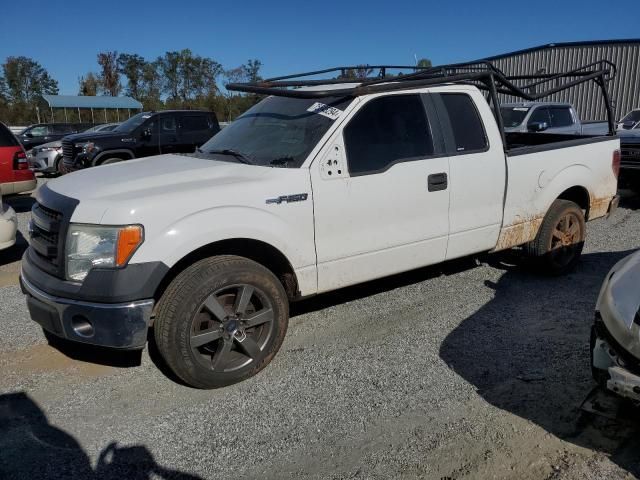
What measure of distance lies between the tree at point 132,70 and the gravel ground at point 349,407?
5581 cm

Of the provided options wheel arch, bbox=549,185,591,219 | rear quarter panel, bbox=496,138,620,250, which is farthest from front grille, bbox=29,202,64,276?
wheel arch, bbox=549,185,591,219

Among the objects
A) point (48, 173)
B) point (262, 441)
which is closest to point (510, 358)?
point (262, 441)

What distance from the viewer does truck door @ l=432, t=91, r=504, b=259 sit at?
4.53m

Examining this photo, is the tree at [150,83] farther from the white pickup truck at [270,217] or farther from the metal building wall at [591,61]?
the white pickup truck at [270,217]

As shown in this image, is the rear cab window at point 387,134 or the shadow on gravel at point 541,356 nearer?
the shadow on gravel at point 541,356

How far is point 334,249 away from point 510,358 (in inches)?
59.4

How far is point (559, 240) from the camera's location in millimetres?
5551

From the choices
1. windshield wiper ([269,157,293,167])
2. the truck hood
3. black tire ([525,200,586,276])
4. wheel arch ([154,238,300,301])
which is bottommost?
black tire ([525,200,586,276])

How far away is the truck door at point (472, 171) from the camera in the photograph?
453 cm

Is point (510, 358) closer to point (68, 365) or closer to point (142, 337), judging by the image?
point (142, 337)

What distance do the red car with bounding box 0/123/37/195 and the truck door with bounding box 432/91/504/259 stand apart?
7.07 m

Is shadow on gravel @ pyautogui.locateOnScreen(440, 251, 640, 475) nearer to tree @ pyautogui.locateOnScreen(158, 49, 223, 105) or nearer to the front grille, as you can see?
the front grille

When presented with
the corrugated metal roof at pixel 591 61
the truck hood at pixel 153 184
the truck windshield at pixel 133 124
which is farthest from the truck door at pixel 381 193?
the corrugated metal roof at pixel 591 61

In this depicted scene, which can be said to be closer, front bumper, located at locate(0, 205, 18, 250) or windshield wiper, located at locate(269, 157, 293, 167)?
windshield wiper, located at locate(269, 157, 293, 167)
